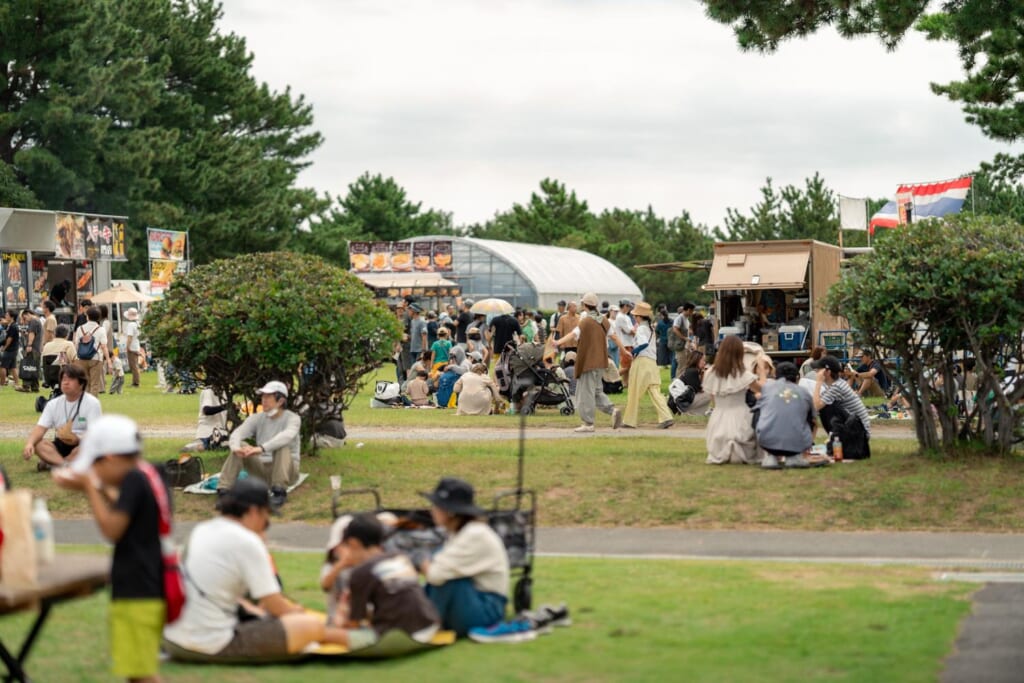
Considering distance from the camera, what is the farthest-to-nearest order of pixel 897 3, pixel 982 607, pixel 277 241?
1. pixel 277 241
2. pixel 897 3
3. pixel 982 607

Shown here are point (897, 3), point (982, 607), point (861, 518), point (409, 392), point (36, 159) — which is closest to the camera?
point (982, 607)

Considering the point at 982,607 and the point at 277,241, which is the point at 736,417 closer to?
the point at 982,607

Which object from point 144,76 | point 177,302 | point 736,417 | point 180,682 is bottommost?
point 180,682

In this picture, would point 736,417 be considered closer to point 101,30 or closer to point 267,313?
point 267,313

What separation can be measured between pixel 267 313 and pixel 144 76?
1803 inches

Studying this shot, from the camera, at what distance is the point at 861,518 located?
13773mm

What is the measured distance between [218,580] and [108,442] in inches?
79.9

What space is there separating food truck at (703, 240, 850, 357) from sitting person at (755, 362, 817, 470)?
1389 centimetres

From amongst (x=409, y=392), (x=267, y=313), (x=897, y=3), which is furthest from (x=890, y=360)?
(x=409, y=392)

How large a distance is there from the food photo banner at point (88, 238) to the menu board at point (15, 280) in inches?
42.8

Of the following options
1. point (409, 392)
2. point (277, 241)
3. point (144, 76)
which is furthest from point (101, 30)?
point (409, 392)

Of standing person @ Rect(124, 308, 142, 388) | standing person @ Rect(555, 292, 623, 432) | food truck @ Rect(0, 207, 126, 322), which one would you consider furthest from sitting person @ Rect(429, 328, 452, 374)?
food truck @ Rect(0, 207, 126, 322)

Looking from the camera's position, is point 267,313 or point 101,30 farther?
point 101,30

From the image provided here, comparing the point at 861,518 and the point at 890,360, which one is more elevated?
the point at 890,360
